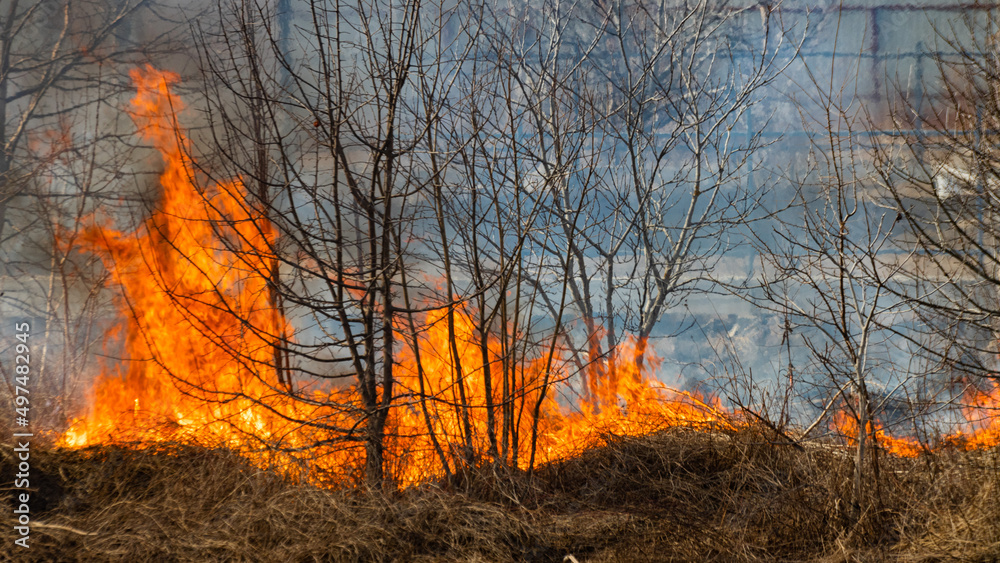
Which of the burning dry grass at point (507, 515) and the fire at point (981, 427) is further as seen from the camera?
the fire at point (981, 427)

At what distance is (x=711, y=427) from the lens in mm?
5355

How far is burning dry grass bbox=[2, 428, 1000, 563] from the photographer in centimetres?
345

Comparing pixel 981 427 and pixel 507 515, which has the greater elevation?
pixel 981 427

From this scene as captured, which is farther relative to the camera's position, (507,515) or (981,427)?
(981,427)

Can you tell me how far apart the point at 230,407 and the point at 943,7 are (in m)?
11.1

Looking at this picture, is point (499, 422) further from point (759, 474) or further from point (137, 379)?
point (137, 379)

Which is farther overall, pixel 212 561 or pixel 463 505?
pixel 463 505

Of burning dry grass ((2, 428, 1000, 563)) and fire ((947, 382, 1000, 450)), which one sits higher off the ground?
fire ((947, 382, 1000, 450))

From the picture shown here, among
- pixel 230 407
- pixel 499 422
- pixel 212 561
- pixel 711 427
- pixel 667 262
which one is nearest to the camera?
pixel 212 561

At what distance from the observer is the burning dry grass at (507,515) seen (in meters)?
3.45

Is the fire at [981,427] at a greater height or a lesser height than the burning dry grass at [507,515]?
greater

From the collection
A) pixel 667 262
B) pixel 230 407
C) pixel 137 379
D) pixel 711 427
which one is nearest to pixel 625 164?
pixel 667 262

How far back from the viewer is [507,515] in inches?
154

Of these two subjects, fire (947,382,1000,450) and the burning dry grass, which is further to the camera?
fire (947,382,1000,450)
